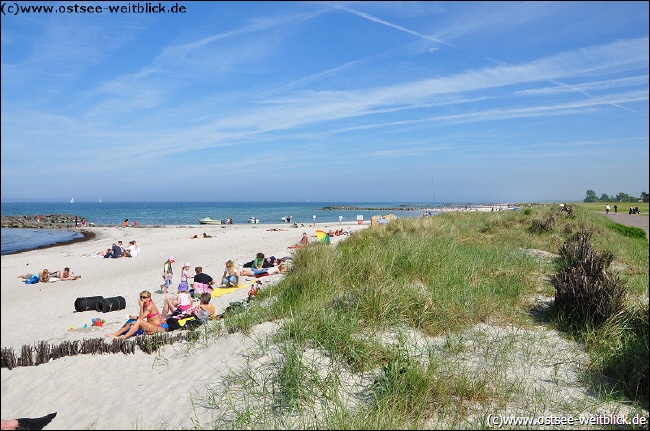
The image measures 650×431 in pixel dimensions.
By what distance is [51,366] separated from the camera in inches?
207

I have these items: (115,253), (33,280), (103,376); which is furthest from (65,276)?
(103,376)

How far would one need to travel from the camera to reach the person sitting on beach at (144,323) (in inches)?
299

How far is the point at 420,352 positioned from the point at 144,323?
5341 millimetres

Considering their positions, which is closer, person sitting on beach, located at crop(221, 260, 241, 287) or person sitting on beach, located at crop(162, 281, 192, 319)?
person sitting on beach, located at crop(162, 281, 192, 319)

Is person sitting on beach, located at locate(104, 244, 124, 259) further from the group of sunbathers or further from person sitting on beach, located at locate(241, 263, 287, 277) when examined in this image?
person sitting on beach, located at locate(241, 263, 287, 277)

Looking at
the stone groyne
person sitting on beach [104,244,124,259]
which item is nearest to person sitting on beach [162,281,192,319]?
person sitting on beach [104,244,124,259]

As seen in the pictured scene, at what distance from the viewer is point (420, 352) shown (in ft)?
15.1

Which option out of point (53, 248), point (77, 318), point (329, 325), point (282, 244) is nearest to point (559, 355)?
point (329, 325)

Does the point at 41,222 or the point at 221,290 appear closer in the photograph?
the point at 221,290

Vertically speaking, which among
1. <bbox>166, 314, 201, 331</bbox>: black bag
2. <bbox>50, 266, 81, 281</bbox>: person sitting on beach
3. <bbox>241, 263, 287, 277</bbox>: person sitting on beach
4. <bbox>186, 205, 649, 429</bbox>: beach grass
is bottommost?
<bbox>50, 266, 81, 281</bbox>: person sitting on beach

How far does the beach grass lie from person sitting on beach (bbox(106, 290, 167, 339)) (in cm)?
209

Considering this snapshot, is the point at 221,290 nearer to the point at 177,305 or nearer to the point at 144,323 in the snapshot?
the point at 177,305

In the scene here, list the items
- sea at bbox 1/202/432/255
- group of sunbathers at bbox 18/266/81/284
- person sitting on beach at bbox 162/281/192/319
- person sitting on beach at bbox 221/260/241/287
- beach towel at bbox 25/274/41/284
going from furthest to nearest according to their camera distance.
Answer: sea at bbox 1/202/432/255 → group of sunbathers at bbox 18/266/81/284 → beach towel at bbox 25/274/41/284 → person sitting on beach at bbox 221/260/241/287 → person sitting on beach at bbox 162/281/192/319

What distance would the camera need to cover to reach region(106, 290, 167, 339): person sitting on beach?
24.9 feet
